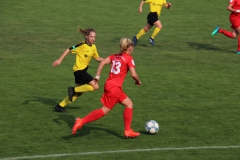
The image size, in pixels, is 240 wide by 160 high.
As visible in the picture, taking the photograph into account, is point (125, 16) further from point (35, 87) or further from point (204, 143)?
point (204, 143)

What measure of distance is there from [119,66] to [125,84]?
5259 millimetres

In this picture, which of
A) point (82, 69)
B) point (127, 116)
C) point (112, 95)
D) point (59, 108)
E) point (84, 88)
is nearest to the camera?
point (112, 95)

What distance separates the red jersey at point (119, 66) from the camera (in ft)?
35.7

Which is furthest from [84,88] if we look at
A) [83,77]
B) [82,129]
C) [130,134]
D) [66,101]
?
[130,134]

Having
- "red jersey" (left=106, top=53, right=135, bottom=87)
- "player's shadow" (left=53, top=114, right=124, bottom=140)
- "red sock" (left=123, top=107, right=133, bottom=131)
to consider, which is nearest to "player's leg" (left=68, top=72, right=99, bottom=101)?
"player's shadow" (left=53, top=114, right=124, bottom=140)

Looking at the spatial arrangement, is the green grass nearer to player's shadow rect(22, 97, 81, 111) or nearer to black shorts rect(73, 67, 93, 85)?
player's shadow rect(22, 97, 81, 111)

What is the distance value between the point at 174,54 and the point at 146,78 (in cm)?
379

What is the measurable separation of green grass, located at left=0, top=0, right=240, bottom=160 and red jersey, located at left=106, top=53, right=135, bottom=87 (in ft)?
3.82

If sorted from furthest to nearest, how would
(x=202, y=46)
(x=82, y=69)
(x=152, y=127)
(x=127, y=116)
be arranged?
(x=202, y=46) → (x=82, y=69) → (x=152, y=127) → (x=127, y=116)

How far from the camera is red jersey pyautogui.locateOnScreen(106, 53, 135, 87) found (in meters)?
10.9

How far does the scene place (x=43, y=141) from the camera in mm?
10914

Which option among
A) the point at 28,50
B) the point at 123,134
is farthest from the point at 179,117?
the point at 28,50

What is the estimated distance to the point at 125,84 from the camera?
16156mm

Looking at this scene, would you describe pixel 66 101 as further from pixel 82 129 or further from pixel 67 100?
pixel 82 129
